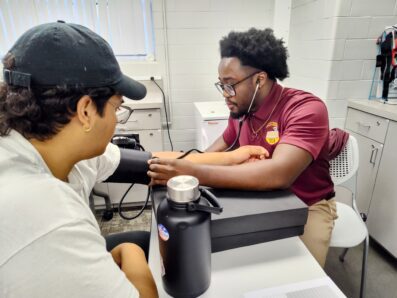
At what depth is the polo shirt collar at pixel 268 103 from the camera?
113 centimetres

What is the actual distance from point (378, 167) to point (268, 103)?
104cm

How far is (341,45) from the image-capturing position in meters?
1.81

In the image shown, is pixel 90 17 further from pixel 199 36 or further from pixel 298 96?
pixel 298 96

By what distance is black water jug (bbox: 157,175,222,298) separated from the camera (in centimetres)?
50

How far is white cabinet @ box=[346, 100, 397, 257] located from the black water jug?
151 cm

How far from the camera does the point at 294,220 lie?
69 centimetres

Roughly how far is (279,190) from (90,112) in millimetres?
565

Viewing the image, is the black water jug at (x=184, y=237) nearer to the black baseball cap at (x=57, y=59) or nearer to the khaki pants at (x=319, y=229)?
the black baseball cap at (x=57, y=59)

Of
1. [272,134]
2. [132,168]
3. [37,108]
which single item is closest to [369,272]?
[272,134]

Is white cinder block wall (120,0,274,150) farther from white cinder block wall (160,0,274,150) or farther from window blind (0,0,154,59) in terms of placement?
window blind (0,0,154,59)

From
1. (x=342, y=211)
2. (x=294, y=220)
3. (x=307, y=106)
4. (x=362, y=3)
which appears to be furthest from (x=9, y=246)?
(x=362, y=3)

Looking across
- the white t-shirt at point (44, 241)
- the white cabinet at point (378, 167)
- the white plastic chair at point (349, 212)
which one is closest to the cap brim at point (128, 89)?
the white t-shirt at point (44, 241)

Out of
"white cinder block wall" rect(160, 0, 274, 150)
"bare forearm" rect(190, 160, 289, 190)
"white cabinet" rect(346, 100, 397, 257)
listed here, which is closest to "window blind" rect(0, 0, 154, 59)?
"white cinder block wall" rect(160, 0, 274, 150)

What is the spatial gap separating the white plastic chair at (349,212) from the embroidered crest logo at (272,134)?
0.44 metres
